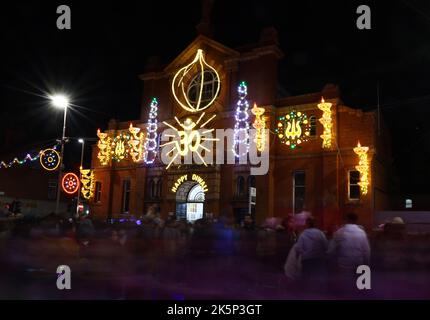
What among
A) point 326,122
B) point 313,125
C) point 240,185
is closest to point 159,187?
point 240,185

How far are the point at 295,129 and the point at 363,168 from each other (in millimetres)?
4578

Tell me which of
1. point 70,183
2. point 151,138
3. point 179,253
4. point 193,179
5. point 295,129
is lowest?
point 179,253

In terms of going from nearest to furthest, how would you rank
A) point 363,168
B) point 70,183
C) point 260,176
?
point 363,168 < point 70,183 < point 260,176

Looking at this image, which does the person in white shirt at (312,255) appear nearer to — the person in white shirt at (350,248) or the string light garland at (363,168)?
the person in white shirt at (350,248)

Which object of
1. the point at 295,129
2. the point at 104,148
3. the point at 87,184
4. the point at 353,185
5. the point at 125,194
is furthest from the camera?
the point at 87,184

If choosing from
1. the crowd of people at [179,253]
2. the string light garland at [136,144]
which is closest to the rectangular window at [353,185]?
the crowd of people at [179,253]

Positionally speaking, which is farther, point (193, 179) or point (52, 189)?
point (52, 189)

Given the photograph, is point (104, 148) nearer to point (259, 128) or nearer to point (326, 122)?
point (259, 128)

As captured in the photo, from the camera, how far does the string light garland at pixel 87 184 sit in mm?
35028

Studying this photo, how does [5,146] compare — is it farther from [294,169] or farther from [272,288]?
[272,288]

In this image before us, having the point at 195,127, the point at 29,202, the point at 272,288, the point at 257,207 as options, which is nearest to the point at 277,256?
the point at 272,288

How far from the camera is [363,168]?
23.0m

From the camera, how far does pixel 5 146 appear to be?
4341 centimetres

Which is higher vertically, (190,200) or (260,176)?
(260,176)
